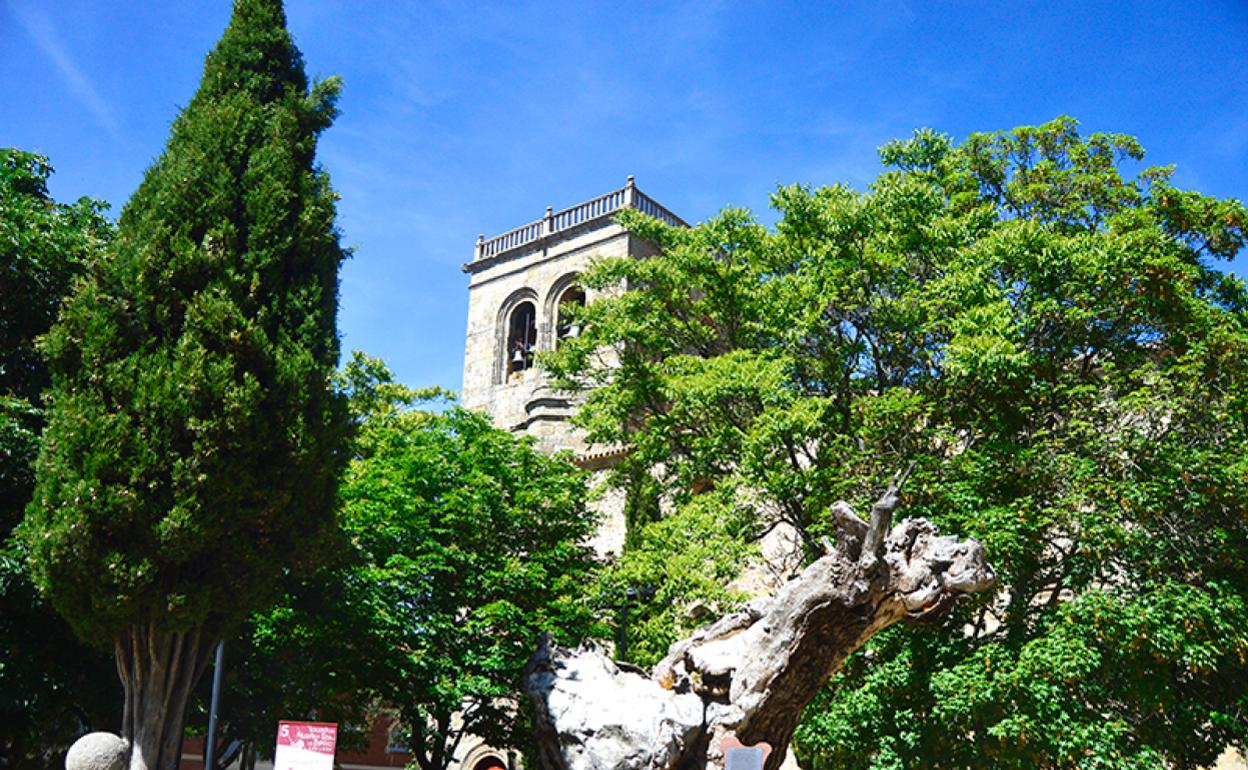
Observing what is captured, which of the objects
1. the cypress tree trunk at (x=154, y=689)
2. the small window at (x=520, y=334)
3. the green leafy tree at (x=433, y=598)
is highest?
the small window at (x=520, y=334)

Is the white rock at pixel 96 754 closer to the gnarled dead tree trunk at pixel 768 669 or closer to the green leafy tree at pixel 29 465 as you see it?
the green leafy tree at pixel 29 465

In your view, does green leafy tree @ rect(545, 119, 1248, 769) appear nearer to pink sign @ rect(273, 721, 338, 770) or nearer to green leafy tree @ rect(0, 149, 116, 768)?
pink sign @ rect(273, 721, 338, 770)

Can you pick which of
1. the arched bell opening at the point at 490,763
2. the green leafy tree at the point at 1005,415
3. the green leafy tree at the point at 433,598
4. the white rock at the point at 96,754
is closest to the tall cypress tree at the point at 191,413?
the white rock at the point at 96,754

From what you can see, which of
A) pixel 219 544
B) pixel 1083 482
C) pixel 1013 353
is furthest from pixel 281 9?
pixel 1083 482

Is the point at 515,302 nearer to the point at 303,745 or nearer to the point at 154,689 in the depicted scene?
the point at 154,689

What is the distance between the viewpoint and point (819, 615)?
33.5 ft

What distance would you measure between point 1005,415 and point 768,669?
7.18 m

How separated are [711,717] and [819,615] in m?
1.48

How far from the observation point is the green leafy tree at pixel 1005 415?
12906 millimetres

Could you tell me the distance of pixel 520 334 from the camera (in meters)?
43.3

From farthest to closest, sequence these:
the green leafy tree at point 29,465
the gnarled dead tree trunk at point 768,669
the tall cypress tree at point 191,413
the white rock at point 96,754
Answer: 1. the green leafy tree at point 29,465
2. the gnarled dead tree trunk at point 768,669
3. the tall cypress tree at point 191,413
4. the white rock at point 96,754

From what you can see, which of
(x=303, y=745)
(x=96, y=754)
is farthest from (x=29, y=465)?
(x=303, y=745)

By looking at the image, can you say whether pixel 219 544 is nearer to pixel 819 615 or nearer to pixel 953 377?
pixel 819 615

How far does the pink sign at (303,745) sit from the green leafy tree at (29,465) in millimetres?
4096
